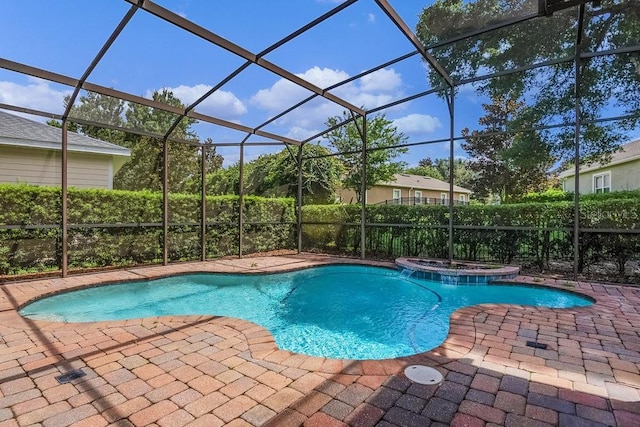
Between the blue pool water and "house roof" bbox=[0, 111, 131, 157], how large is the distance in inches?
152

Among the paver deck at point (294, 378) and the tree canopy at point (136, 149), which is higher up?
the tree canopy at point (136, 149)

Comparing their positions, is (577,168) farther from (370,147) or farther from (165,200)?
(370,147)

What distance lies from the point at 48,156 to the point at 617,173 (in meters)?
17.4

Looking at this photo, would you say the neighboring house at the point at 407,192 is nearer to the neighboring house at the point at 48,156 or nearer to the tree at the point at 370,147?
the tree at the point at 370,147

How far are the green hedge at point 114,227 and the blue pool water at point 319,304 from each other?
143cm

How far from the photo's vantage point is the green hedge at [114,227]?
5.78m

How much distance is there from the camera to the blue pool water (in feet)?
13.0

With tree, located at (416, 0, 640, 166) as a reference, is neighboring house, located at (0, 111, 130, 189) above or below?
below

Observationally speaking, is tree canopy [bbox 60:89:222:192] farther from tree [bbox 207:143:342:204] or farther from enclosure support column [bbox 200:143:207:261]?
tree [bbox 207:143:342:204]

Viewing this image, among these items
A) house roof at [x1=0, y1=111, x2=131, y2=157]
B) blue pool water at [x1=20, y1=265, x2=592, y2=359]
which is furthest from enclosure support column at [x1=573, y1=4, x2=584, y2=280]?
house roof at [x1=0, y1=111, x2=131, y2=157]

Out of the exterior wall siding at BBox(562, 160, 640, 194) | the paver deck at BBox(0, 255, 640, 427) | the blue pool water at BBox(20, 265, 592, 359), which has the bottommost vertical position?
the blue pool water at BBox(20, 265, 592, 359)

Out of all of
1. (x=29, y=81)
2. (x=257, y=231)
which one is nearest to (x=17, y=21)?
(x=29, y=81)

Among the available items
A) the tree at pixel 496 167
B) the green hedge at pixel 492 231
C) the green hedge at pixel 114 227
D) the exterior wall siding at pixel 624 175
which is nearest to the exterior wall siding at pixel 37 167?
the green hedge at pixel 114 227

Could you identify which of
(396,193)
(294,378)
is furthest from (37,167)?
(396,193)
